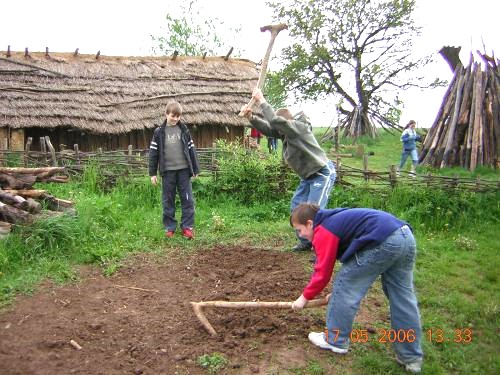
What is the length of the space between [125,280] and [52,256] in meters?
0.95

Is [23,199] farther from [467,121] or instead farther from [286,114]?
[467,121]

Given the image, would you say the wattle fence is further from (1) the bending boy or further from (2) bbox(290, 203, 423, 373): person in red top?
(2) bbox(290, 203, 423, 373): person in red top

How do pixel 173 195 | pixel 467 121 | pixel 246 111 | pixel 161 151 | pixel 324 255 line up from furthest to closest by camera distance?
pixel 467 121, pixel 173 195, pixel 161 151, pixel 246 111, pixel 324 255

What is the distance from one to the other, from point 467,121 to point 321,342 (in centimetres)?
947

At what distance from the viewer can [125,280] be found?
4730 millimetres

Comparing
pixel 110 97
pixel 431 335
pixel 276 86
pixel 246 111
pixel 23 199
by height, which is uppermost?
pixel 276 86

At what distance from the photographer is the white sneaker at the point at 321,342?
10.7ft

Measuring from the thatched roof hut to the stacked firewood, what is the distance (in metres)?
7.31

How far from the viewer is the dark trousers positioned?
6086 millimetres

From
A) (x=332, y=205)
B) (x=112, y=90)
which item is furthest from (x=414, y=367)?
(x=112, y=90)

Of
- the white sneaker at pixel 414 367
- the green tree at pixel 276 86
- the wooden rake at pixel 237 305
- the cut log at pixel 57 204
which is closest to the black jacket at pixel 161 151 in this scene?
the cut log at pixel 57 204

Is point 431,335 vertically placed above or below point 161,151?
below

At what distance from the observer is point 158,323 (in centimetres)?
380

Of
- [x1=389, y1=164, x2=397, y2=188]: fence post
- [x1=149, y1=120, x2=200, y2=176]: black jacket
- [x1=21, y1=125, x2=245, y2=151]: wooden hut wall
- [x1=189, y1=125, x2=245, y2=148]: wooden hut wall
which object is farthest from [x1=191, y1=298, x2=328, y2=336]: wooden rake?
[x1=189, y1=125, x2=245, y2=148]: wooden hut wall
